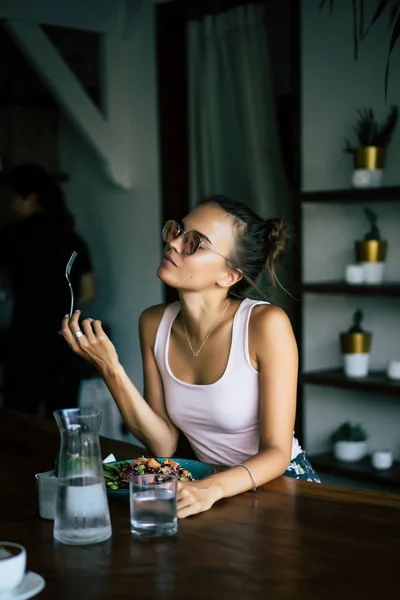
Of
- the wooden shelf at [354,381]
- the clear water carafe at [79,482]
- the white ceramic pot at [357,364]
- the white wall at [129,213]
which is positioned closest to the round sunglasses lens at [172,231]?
the clear water carafe at [79,482]

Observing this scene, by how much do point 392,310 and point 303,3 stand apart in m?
1.44

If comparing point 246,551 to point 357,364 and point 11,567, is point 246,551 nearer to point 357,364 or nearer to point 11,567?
point 11,567

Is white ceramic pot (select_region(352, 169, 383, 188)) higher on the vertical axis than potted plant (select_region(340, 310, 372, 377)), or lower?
higher

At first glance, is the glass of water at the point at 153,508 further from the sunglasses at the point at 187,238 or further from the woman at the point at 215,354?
the sunglasses at the point at 187,238

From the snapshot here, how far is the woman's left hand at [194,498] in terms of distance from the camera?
4.83 feet

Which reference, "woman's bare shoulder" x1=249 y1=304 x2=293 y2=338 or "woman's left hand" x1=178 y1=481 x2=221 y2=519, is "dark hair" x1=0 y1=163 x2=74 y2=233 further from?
"woman's left hand" x1=178 y1=481 x2=221 y2=519

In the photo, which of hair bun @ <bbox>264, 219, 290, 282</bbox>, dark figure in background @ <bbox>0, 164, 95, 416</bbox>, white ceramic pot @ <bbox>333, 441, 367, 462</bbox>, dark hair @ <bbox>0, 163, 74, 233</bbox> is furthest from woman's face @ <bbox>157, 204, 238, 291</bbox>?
dark hair @ <bbox>0, 163, 74, 233</bbox>

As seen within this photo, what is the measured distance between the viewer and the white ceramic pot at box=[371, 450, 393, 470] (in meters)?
3.70

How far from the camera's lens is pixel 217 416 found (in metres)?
2.01

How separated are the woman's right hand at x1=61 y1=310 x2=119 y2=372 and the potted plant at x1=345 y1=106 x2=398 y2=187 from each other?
2.09 meters

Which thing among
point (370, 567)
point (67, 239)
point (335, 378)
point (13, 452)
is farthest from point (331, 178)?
point (370, 567)

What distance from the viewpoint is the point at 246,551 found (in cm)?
130

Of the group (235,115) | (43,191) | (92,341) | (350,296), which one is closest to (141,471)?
(92,341)

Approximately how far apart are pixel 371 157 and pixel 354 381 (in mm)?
949
